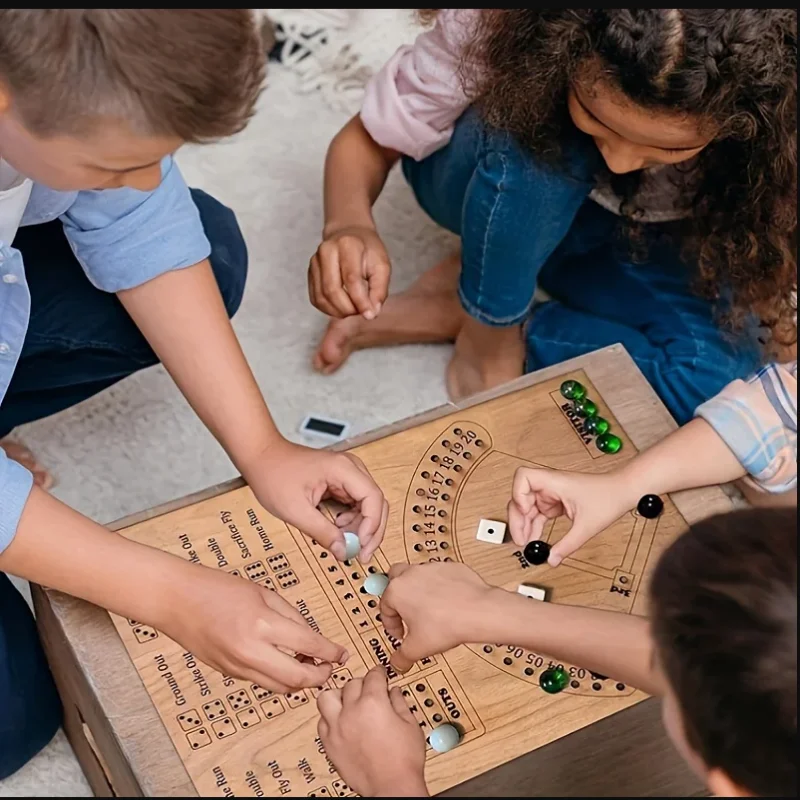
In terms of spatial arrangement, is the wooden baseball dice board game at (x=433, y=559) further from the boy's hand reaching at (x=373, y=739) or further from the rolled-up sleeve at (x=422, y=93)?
the rolled-up sleeve at (x=422, y=93)

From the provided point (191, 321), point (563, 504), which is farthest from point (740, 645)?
point (191, 321)

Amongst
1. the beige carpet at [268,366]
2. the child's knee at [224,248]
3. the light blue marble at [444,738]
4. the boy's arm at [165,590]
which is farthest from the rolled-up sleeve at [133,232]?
the light blue marble at [444,738]

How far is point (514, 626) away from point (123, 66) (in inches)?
17.0

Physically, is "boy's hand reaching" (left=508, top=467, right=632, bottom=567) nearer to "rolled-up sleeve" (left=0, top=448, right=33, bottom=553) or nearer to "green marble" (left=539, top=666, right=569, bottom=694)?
"green marble" (left=539, top=666, right=569, bottom=694)

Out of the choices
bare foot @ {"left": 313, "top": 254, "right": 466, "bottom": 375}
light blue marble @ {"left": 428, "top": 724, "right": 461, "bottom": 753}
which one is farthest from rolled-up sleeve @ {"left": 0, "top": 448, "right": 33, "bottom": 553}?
bare foot @ {"left": 313, "top": 254, "right": 466, "bottom": 375}

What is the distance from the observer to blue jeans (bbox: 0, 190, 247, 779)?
3.25ft

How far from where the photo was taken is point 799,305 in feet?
3.25

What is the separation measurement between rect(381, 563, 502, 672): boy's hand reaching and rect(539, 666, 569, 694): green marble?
95 millimetres

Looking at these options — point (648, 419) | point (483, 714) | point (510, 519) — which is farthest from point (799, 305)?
point (483, 714)

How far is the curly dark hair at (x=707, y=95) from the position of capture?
35.8 inches

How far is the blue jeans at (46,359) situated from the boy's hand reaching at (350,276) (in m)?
0.10

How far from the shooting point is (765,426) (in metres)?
0.98

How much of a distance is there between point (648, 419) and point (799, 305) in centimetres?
16

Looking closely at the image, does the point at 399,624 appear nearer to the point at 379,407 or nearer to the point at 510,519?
the point at 510,519
